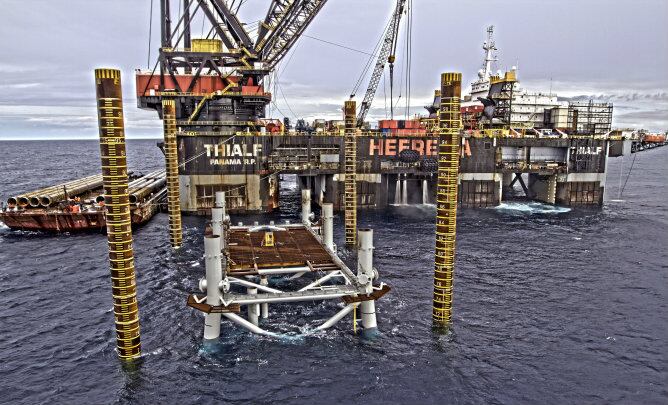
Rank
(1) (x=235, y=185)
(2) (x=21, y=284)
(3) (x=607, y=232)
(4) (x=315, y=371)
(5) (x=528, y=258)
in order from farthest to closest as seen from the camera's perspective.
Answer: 1. (1) (x=235, y=185)
2. (3) (x=607, y=232)
3. (5) (x=528, y=258)
4. (2) (x=21, y=284)
5. (4) (x=315, y=371)

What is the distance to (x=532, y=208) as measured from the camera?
227 ft

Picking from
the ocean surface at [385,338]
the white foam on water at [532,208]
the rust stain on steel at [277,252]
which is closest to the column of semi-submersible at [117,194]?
the ocean surface at [385,338]

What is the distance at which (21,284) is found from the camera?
119 ft

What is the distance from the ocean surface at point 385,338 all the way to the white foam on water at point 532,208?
65.6 ft

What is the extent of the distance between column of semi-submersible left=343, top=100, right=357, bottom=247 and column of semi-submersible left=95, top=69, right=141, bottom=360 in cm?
2231

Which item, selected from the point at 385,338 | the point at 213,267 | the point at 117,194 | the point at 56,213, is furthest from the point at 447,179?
the point at 56,213

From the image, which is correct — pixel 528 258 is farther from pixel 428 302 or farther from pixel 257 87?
pixel 257 87

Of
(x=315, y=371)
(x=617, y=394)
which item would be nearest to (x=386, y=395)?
(x=315, y=371)

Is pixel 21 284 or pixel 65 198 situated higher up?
pixel 65 198

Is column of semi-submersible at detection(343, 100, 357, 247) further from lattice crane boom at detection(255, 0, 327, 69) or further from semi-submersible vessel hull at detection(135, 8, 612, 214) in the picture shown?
lattice crane boom at detection(255, 0, 327, 69)

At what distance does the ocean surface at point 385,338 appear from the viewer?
21828mm

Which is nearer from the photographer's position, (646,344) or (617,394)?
(617,394)

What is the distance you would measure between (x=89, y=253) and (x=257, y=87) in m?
30.5

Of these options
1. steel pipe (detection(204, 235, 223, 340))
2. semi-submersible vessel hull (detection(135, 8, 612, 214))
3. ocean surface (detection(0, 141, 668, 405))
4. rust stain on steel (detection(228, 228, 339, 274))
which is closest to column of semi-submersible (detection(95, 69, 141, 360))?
steel pipe (detection(204, 235, 223, 340))
